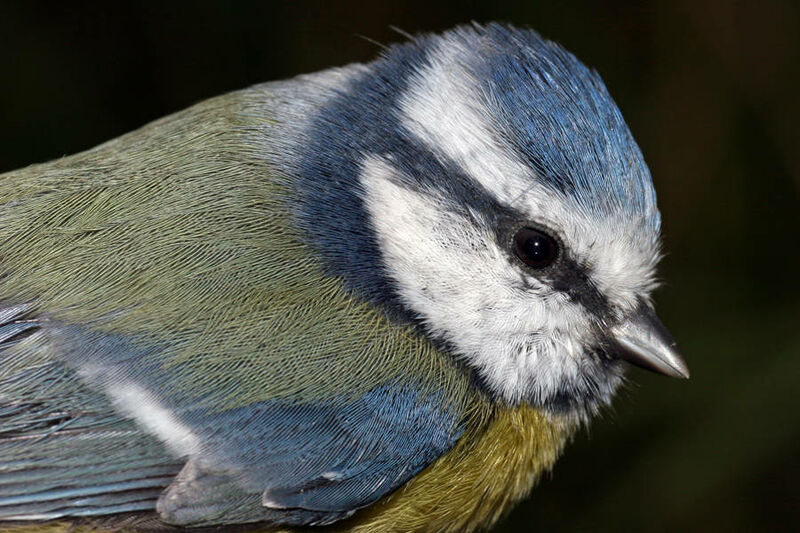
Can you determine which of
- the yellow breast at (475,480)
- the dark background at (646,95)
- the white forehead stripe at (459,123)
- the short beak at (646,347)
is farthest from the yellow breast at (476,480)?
the dark background at (646,95)

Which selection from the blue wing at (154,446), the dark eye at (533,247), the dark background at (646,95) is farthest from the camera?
the dark background at (646,95)

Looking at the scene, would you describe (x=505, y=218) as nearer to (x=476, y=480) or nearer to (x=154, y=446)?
(x=476, y=480)

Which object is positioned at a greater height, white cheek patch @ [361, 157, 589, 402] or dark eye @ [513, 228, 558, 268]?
dark eye @ [513, 228, 558, 268]

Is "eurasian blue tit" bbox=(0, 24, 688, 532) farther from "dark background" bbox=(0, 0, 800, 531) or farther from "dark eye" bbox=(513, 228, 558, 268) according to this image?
"dark background" bbox=(0, 0, 800, 531)

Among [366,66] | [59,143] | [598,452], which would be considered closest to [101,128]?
[59,143]

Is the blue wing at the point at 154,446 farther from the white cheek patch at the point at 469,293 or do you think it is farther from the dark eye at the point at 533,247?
the dark eye at the point at 533,247

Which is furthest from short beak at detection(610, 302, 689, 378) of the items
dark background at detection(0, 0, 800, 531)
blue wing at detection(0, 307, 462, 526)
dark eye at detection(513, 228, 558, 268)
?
dark background at detection(0, 0, 800, 531)
